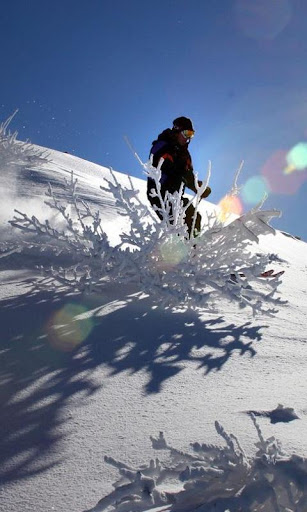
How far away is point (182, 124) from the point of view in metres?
3.98

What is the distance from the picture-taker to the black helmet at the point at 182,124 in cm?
398

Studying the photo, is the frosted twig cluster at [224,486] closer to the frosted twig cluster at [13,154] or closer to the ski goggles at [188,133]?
the ski goggles at [188,133]

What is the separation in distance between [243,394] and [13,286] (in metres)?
1.49

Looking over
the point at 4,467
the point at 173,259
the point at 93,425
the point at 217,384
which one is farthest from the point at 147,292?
the point at 4,467

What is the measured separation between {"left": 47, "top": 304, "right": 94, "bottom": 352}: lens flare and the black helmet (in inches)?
86.4

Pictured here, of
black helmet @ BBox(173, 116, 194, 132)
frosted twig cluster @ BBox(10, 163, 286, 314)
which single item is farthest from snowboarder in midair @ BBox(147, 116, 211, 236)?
frosted twig cluster @ BBox(10, 163, 286, 314)

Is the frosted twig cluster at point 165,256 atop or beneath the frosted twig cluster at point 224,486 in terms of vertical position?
atop

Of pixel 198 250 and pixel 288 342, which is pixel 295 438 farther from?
pixel 198 250

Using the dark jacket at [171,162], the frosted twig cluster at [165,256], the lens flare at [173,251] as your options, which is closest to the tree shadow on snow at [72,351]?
the frosted twig cluster at [165,256]

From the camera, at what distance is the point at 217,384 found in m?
1.69

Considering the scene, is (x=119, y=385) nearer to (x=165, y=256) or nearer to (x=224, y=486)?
(x=224, y=486)

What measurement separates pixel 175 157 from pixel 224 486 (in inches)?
128

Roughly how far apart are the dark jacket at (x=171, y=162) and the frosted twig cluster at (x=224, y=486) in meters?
2.93

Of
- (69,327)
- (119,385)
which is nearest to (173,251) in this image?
(69,327)
